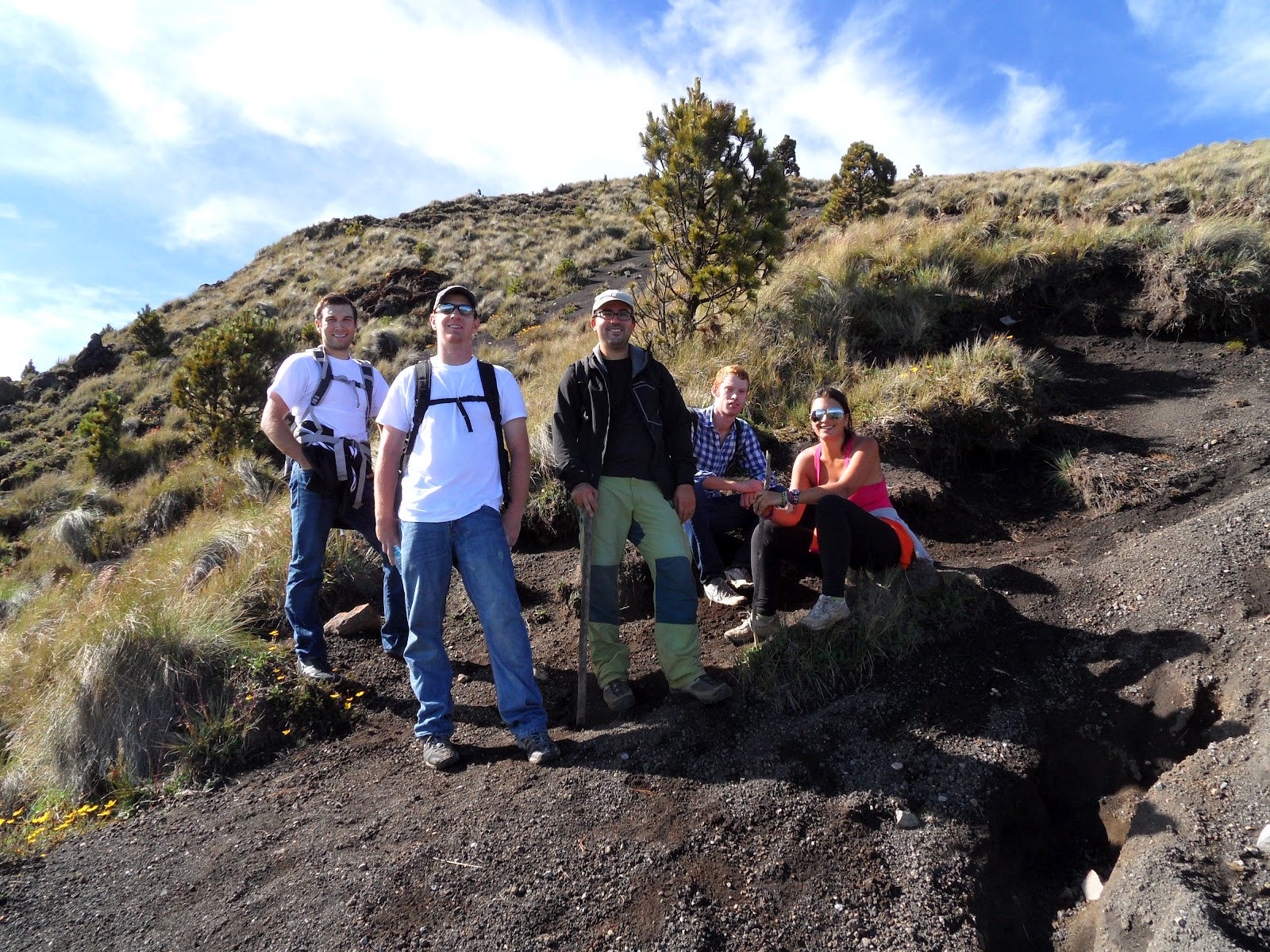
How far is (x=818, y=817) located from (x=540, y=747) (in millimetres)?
1292

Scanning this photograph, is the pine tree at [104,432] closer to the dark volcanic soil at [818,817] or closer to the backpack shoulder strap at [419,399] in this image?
the dark volcanic soil at [818,817]

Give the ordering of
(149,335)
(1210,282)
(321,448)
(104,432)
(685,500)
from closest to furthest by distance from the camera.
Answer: (685,500) → (321,448) → (1210,282) → (104,432) → (149,335)

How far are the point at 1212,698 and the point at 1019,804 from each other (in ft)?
3.45

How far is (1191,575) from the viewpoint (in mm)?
3826

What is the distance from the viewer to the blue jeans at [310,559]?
4.22 meters

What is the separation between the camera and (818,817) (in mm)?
2852

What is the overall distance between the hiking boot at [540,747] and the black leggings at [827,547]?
131 cm

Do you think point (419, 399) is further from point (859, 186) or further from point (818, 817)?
point (859, 186)

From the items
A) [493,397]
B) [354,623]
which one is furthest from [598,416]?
[354,623]

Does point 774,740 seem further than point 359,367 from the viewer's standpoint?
No

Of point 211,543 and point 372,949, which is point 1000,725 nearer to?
point 372,949

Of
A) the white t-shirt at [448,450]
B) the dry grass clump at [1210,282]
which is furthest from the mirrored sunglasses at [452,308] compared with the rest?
the dry grass clump at [1210,282]

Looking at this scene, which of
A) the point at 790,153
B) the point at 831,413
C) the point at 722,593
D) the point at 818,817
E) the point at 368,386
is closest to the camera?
the point at 818,817

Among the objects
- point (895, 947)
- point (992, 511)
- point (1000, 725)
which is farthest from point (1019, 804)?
point (992, 511)
